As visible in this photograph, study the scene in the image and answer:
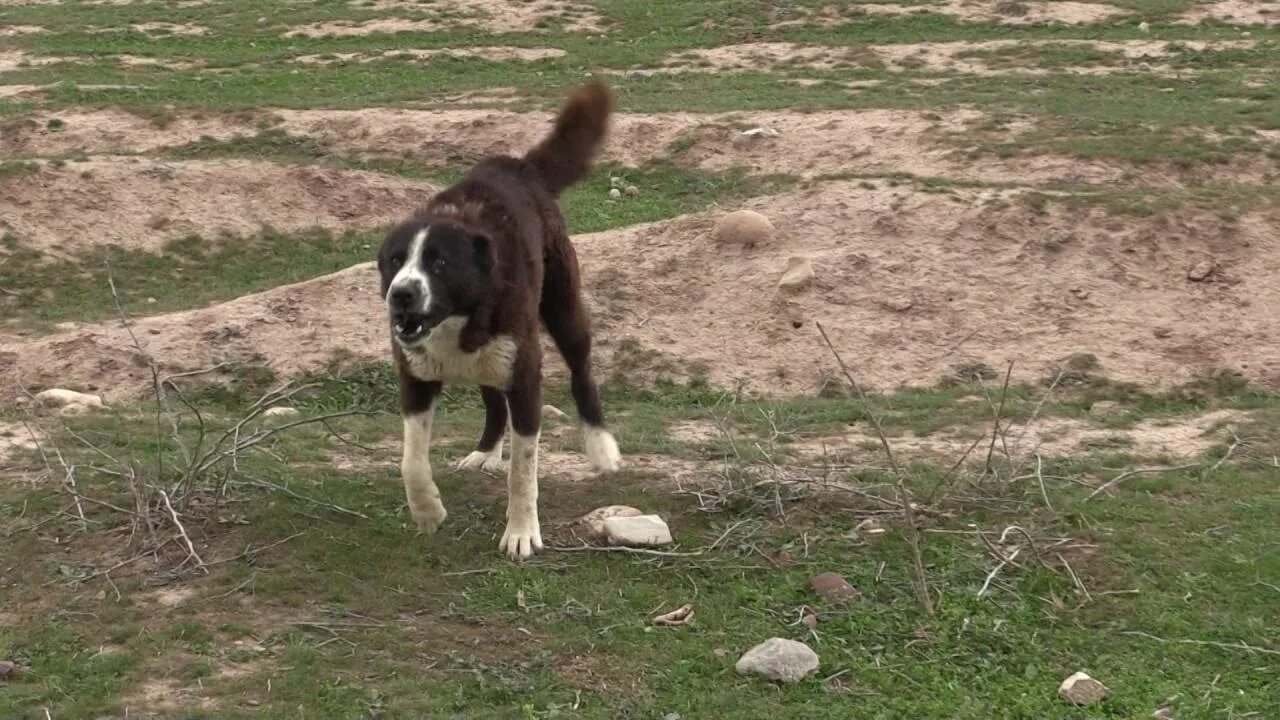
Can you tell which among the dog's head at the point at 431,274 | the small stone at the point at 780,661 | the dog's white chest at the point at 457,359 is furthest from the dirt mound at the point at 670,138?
the small stone at the point at 780,661

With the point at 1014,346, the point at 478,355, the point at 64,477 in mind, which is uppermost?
the point at 478,355

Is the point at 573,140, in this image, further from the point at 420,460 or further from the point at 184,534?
the point at 184,534

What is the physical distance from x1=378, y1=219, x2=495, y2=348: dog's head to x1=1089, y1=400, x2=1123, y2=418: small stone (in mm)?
5601

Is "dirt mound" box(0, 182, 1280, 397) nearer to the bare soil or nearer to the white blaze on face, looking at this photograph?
the bare soil

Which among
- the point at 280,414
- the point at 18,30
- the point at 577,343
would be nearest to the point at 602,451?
the point at 577,343

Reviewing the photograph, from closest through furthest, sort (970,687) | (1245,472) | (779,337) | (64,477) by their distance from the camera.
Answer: (970,687)
(64,477)
(1245,472)
(779,337)

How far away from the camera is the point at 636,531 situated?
20.5 feet

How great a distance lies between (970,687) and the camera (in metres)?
5.05

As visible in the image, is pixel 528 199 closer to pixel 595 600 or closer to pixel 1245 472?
pixel 595 600

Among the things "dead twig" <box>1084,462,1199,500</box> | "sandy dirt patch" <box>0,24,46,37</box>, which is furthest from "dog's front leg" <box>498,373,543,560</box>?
"sandy dirt patch" <box>0,24,46,37</box>

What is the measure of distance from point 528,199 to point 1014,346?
5992 millimetres

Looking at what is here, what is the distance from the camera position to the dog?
575 cm

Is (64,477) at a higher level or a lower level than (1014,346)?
higher

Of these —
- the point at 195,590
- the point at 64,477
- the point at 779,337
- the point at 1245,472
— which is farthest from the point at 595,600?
the point at 779,337
